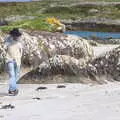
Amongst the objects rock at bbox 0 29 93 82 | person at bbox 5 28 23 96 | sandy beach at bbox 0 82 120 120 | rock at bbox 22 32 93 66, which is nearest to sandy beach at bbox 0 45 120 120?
sandy beach at bbox 0 82 120 120

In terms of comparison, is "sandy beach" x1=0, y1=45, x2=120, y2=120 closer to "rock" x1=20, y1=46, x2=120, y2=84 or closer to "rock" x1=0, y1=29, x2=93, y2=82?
"rock" x1=20, y1=46, x2=120, y2=84

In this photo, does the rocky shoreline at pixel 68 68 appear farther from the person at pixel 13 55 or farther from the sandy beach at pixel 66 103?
the person at pixel 13 55

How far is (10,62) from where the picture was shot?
15.6 meters

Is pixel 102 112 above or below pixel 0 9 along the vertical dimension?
above

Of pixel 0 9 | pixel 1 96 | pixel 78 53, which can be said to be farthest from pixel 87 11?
pixel 1 96

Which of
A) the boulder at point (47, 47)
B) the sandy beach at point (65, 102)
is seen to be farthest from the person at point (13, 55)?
the boulder at point (47, 47)

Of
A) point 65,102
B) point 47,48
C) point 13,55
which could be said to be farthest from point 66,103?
point 47,48

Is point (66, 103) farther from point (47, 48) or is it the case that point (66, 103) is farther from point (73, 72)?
point (47, 48)

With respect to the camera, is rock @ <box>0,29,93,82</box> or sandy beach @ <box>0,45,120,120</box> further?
rock @ <box>0,29,93,82</box>

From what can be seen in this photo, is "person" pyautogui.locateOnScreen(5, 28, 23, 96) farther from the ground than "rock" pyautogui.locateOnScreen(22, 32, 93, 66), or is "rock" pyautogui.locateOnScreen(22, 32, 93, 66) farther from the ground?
"person" pyautogui.locateOnScreen(5, 28, 23, 96)

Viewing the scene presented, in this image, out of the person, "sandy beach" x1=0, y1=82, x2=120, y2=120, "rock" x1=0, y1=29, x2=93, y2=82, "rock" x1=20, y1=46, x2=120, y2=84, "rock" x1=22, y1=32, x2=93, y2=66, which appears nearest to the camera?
"sandy beach" x1=0, y1=82, x2=120, y2=120

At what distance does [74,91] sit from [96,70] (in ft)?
7.15

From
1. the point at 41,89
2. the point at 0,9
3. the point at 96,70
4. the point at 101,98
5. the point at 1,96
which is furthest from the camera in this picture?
the point at 0,9

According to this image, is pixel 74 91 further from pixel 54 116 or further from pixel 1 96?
pixel 54 116
